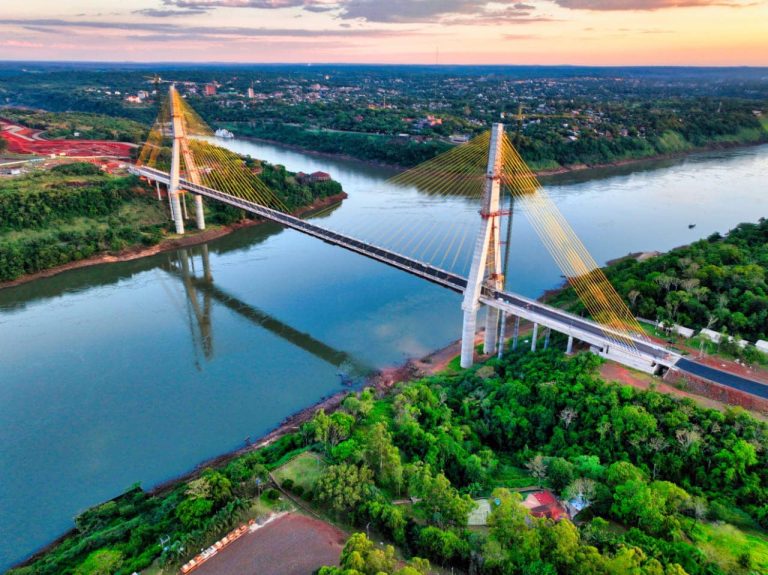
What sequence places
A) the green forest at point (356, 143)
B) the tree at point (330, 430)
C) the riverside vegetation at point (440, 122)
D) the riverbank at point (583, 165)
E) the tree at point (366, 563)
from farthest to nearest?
the riverside vegetation at point (440, 122)
the green forest at point (356, 143)
the riverbank at point (583, 165)
the tree at point (330, 430)
the tree at point (366, 563)

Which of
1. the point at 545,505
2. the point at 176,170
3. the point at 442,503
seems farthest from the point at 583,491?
the point at 176,170

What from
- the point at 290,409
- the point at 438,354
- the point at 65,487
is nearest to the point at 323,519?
the point at 290,409

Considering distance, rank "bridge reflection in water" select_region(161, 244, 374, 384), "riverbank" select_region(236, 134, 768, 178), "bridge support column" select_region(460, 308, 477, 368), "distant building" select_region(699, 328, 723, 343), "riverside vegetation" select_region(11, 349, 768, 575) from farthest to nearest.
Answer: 1. "riverbank" select_region(236, 134, 768, 178)
2. "bridge reflection in water" select_region(161, 244, 374, 384)
3. "bridge support column" select_region(460, 308, 477, 368)
4. "distant building" select_region(699, 328, 723, 343)
5. "riverside vegetation" select_region(11, 349, 768, 575)

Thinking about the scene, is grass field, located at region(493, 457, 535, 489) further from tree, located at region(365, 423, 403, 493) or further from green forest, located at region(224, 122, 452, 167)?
green forest, located at region(224, 122, 452, 167)

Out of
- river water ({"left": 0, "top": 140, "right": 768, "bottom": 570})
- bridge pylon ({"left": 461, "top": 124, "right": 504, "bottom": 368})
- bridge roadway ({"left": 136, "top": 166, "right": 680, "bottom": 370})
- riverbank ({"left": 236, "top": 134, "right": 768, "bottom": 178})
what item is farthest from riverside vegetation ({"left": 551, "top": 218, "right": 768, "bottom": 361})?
riverbank ({"left": 236, "top": 134, "right": 768, "bottom": 178})

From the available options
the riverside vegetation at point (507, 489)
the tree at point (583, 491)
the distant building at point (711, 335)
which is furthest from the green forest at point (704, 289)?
the tree at point (583, 491)

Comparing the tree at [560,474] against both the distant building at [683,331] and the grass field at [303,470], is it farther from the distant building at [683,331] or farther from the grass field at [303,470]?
the distant building at [683,331]
